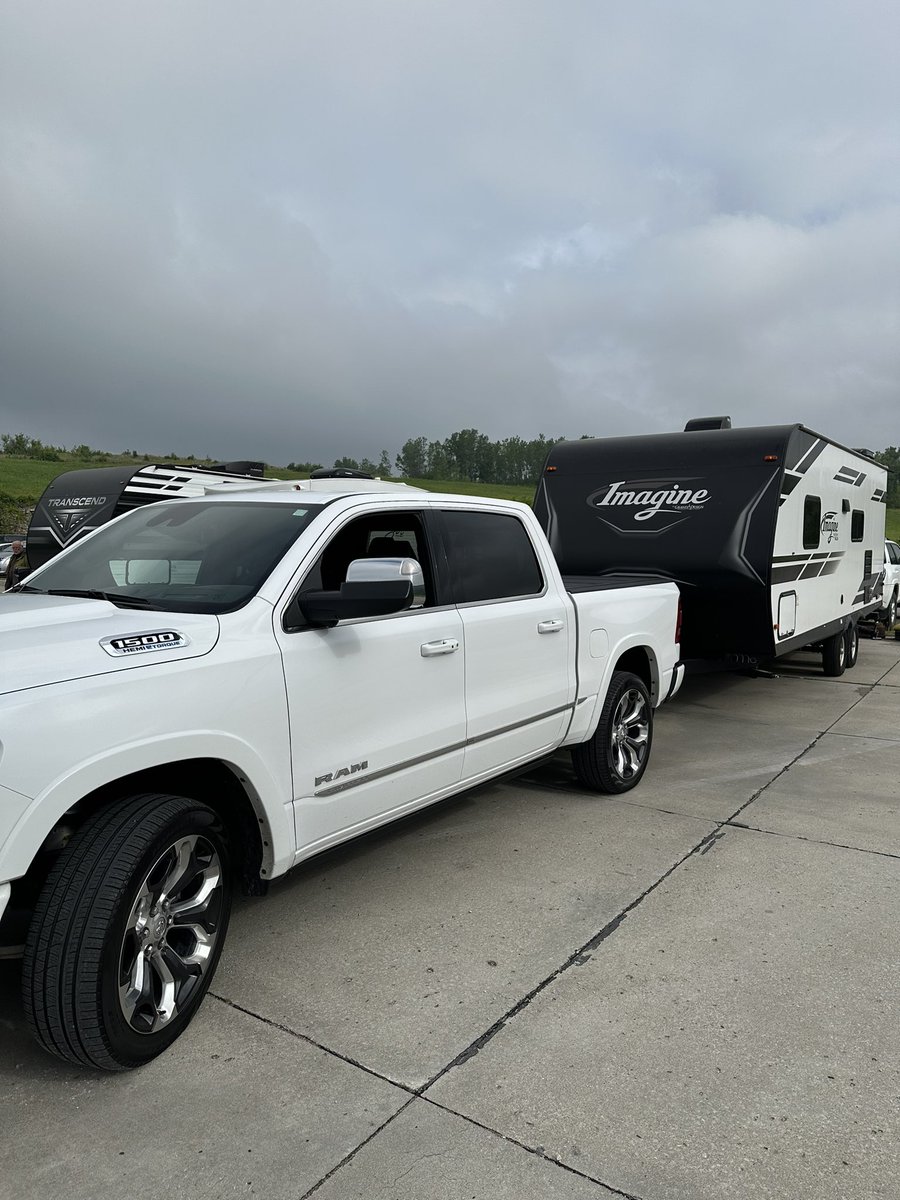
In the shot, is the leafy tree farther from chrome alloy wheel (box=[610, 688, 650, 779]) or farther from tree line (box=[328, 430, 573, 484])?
chrome alloy wheel (box=[610, 688, 650, 779])

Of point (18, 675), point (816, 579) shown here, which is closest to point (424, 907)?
point (18, 675)

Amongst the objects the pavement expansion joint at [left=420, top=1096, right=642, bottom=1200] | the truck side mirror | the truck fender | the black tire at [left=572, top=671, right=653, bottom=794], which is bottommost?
the pavement expansion joint at [left=420, top=1096, right=642, bottom=1200]

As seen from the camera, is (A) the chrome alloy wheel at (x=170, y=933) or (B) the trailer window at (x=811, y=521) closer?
(A) the chrome alloy wheel at (x=170, y=933)

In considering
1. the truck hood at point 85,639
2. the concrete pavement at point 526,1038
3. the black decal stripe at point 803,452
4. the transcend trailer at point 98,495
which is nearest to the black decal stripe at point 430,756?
the concrete pavement at point 526,1038

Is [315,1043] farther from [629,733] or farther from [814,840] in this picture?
[629,733]

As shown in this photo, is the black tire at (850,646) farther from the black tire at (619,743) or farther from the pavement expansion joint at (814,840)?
the pavement expansion joint at (814,840)

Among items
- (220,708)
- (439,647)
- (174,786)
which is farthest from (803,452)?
(174,786)

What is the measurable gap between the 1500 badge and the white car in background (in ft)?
46.8

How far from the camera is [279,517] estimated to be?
3883mm

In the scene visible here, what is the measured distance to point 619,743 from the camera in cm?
582

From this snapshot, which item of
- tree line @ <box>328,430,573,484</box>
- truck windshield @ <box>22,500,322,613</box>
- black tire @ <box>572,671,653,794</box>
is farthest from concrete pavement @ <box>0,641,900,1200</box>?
tree line @ <box>328,430,573,484</box>

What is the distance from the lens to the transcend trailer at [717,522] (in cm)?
768

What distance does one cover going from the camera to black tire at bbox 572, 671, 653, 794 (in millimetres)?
5570

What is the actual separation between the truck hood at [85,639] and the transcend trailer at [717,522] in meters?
5.04
